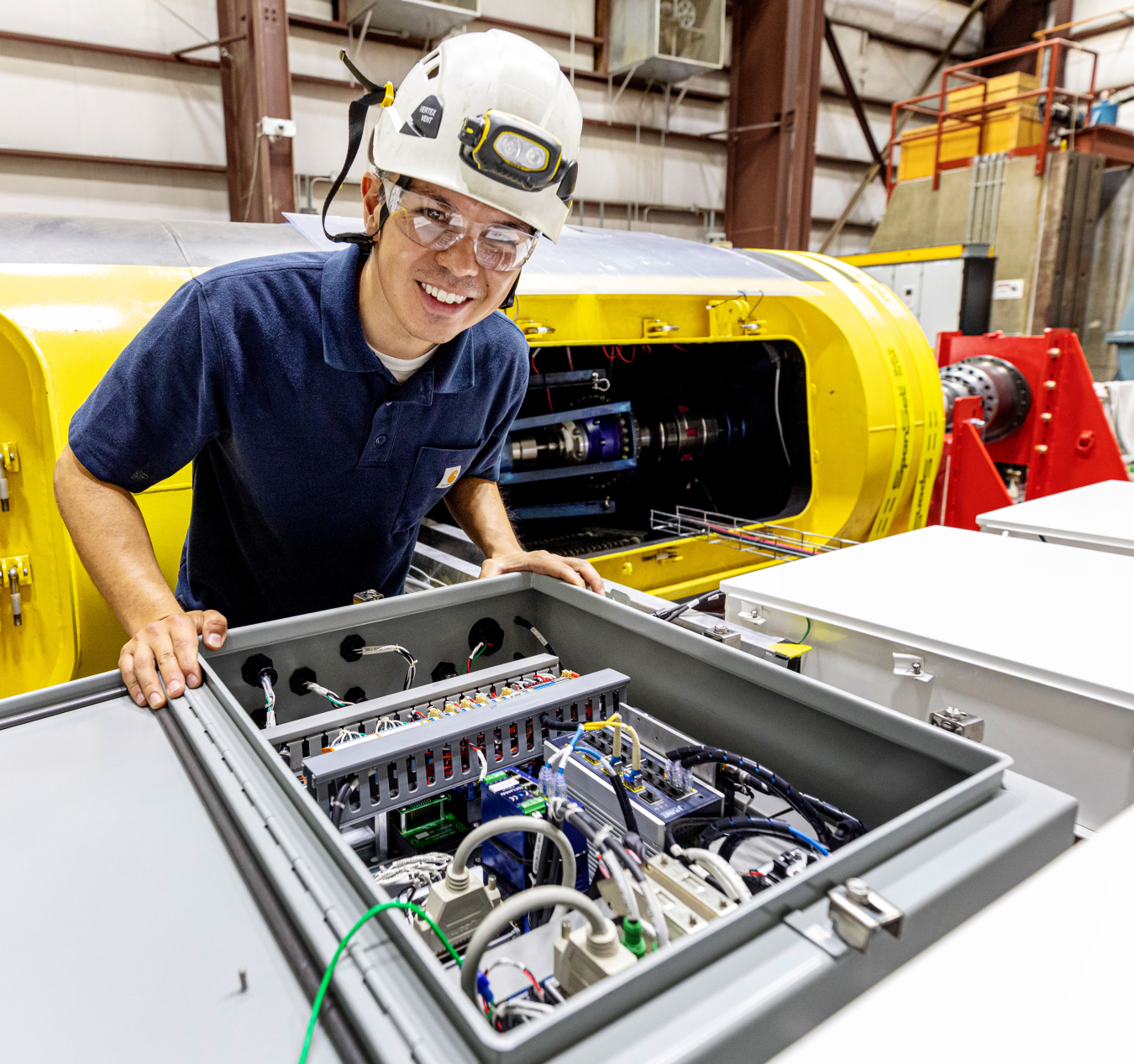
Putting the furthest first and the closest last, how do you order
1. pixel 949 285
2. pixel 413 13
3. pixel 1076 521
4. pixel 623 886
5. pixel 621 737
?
pixel 949 285 < pixel 413 13 < pixel 1076 521 < pixel 621 737 < pixel 623 886

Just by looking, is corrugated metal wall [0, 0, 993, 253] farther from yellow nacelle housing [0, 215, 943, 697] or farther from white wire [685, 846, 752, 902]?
white wire [685, 846, 752, 902]

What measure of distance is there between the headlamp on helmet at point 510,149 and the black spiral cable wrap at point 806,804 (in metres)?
0.72

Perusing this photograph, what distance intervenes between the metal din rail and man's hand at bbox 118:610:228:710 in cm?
159

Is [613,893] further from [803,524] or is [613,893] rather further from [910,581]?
[803,524]

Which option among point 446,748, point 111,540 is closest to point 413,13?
point 111,540

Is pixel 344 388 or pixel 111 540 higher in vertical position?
pixel 344 388

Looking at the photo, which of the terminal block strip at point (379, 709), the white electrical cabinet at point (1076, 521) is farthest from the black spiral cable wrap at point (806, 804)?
the white electrical cabinet at point (1076, 521)

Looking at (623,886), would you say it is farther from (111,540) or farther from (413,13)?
(413,13)

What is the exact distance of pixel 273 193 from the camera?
4488 mm

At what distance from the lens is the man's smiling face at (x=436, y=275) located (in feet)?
3.52

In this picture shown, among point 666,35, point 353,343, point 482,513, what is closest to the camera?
point 353,343

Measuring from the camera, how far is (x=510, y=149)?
3.29 ft

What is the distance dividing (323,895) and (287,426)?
88cm

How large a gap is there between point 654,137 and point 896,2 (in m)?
3.57
